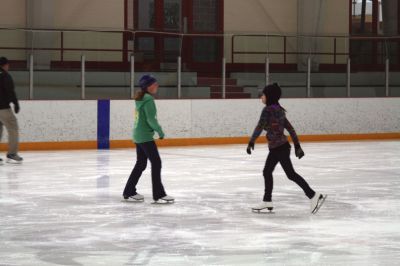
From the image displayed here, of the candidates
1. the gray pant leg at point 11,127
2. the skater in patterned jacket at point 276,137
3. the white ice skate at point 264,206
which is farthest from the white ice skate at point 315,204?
the gray pant leg at point 11,127

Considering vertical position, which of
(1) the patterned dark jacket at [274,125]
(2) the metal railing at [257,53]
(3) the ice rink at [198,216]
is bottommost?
(3) the ice rink at [198,216]

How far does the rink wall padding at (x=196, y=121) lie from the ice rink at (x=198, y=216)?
199cm

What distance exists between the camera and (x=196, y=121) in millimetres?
17562

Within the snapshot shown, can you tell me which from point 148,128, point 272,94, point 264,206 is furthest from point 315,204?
point 148,128

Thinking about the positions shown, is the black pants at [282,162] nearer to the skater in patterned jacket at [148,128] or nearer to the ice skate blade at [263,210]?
the ice skate blade at [263,210]

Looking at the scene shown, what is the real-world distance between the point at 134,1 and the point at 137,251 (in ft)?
51.3

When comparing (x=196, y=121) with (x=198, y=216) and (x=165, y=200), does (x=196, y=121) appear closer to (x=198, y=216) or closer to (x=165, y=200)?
(x=165, y=200)

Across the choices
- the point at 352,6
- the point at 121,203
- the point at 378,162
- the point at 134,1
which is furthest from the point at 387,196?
the point at 352,6

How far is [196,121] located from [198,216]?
356 inches

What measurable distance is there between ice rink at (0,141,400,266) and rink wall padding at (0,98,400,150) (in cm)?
199

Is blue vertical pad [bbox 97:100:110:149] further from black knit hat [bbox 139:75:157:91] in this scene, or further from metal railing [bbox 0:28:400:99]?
black knit hat [bbox 139:75:157:91]

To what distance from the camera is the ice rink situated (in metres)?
6.62

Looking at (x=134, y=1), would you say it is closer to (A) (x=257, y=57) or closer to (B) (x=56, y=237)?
(A) (x=257, y=57)

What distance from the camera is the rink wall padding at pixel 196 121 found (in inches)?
637
